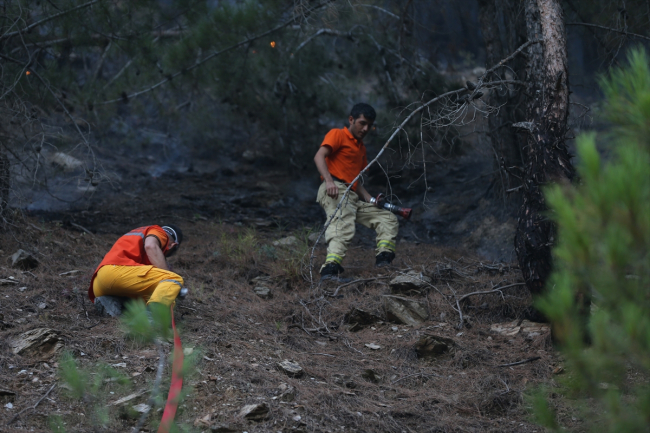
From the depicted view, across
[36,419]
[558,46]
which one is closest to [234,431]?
[36,419]

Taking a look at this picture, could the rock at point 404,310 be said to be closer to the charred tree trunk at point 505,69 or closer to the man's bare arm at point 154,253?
the man's bare arm at point 154,253

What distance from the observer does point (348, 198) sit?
5.46m

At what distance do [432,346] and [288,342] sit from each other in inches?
38.6

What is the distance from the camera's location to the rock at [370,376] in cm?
362

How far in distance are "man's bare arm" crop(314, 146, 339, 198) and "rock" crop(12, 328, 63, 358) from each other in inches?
102

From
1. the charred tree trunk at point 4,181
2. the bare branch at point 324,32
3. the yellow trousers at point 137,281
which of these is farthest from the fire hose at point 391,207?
the charred tree trunk at point 4,181

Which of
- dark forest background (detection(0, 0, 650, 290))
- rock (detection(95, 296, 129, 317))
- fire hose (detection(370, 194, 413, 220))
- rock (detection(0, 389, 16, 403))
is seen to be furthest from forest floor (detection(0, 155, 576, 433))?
dark forest background (detection(0, 0, 650, 290))

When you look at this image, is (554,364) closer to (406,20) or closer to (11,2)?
(406,20)

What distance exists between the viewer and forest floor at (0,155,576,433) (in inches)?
117

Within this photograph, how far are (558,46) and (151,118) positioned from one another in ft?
29.6

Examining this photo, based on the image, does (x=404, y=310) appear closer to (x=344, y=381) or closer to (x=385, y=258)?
(x=385, y=258)

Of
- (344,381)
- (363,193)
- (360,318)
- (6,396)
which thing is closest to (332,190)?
(363,193)

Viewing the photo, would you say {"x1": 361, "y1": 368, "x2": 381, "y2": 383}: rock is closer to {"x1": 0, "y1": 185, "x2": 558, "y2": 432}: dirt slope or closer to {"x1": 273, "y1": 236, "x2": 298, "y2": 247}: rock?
{"x1": 0, "y1": 185, "x2": 558, "y2": 432}: dirt slope

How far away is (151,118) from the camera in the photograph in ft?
37.8
